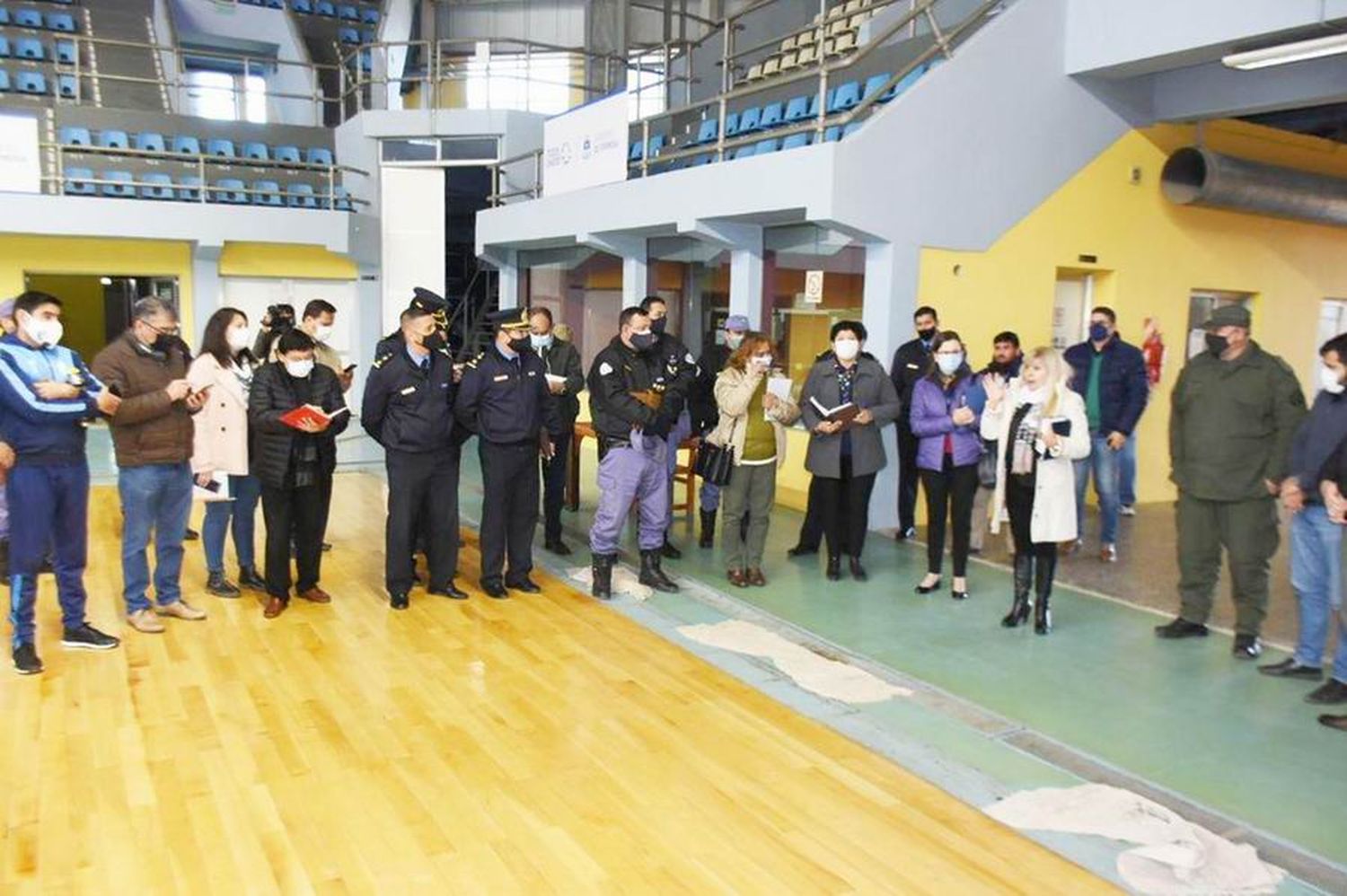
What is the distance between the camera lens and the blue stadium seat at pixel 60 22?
18891 mm

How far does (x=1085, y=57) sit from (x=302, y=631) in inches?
272

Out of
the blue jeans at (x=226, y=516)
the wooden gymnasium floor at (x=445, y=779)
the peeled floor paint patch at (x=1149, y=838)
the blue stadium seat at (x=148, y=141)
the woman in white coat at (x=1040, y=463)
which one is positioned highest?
the blue stadium seat at (x=148, y=141)

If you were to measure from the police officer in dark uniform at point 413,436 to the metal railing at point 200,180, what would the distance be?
30.5 ft

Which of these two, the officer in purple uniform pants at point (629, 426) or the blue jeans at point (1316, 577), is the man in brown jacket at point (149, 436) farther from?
the blue jeans at point (1316, 577)

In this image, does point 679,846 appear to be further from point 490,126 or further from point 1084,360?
point 490,126

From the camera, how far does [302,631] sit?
5.30 meters

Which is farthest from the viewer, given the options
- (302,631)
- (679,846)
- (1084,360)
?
(1084,360)

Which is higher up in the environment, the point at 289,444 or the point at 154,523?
the point at 289,444

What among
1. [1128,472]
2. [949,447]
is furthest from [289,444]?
[1128,472]

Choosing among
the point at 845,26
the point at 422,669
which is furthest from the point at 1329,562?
the point at 845,26

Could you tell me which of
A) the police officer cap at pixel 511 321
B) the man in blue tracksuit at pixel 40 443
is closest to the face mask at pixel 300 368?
the man in blue tracksuit at pixel 40 443

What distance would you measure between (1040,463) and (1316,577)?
51.5 inches

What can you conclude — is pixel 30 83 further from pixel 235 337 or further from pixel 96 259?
pixel 235 337

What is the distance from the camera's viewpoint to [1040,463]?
5266 mm
